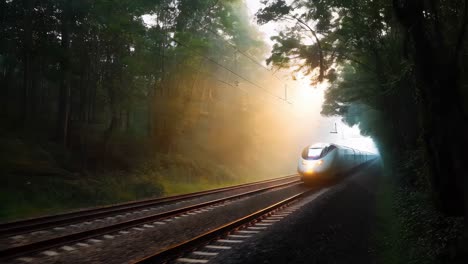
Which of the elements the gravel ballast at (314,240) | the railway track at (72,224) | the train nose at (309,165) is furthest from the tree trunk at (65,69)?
the gravel ballast at (314,240)

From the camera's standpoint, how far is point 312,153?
67.5ft

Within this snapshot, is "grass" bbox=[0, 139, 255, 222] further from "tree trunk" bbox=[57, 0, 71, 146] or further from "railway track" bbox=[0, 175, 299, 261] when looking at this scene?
"railway track" bbox=[0, 175, 299, 261]

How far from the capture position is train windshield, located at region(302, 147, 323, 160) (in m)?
20.1

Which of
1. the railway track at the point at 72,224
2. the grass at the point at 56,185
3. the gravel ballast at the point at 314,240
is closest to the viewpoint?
the gravel ballast at the point at 314,240

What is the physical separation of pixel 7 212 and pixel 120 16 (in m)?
11.0

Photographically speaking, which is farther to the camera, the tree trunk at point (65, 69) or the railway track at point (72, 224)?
the tree trunk at point (65, 69)

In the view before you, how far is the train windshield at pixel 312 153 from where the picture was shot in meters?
20.1

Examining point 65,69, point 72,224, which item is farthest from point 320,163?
point 65,69

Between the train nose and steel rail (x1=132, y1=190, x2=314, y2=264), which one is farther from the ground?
the train nose

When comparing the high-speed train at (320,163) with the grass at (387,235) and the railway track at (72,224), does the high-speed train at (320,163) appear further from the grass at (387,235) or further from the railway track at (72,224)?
the railway track at (72,224)

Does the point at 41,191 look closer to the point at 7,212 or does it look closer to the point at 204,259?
the point at 7,212

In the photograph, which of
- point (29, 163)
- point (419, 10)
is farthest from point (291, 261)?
point (29, 163)

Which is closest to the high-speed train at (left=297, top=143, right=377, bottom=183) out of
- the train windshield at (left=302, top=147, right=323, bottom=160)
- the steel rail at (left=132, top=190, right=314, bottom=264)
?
the train windshield at (left=302, top=147, right=323, bottom=160)

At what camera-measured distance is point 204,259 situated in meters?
6.34
